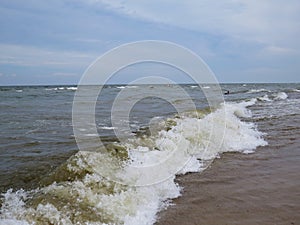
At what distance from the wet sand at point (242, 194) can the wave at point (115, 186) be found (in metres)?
0.30

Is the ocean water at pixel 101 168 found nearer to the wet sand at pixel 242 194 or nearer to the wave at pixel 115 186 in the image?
the wave at pixel 115 186

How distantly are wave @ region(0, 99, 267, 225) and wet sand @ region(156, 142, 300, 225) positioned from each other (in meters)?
0.30

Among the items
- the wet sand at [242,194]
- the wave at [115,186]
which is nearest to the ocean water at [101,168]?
the wave at [115,186]

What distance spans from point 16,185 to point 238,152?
16.4 ft

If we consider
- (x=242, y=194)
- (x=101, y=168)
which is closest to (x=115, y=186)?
(x=101, y=168)

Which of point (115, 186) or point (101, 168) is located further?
point (101, 168)

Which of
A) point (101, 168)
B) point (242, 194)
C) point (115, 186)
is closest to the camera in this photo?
point (242, 194)

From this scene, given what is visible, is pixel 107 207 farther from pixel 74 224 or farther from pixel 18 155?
pixel 18 155

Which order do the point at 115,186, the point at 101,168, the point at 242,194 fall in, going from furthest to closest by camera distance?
the point at 101,168, the point at 115,186, the point at 242,194

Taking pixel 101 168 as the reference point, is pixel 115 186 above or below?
below

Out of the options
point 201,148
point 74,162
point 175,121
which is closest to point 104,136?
point 175,121

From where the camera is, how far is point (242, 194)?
4.65 m

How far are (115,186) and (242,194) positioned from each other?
1954mm

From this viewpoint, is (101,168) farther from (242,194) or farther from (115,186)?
(242,194)
